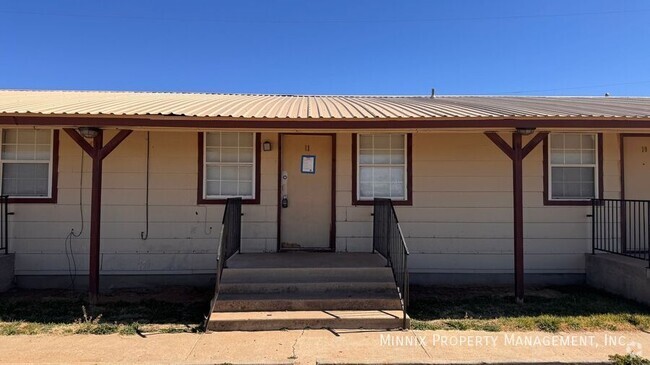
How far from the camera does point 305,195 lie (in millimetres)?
7441

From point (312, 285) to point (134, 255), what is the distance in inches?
128

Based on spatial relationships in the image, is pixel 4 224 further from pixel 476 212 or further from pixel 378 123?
pixel 476 212

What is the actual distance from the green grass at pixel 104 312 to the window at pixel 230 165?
5.58 feet

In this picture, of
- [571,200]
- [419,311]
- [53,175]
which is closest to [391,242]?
[419,311]

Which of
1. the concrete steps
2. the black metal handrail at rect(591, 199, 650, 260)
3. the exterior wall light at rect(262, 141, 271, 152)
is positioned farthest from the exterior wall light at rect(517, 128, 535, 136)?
the exterior wall light at rect(262, 141, 271, 152)

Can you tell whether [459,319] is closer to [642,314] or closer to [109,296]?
[642,314]

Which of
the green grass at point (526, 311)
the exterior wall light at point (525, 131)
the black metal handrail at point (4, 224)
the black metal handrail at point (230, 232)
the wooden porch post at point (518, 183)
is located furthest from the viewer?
the black metal handrail at point (4, 224)

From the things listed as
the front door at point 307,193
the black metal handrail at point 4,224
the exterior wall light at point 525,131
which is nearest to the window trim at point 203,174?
the front door at point 307,193

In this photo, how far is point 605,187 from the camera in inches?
293

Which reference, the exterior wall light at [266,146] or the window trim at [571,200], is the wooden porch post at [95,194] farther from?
the window trim at [571,200]

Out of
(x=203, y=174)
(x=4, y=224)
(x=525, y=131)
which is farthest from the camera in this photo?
(x=203, y=174)

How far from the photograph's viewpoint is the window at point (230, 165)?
7328 millimetres

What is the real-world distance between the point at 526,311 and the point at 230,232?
4309mm

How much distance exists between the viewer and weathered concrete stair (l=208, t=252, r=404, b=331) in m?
5.23
